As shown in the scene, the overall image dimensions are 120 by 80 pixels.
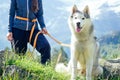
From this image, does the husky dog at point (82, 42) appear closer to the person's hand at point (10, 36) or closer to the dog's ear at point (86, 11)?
the dog's ear at point (86, 11)

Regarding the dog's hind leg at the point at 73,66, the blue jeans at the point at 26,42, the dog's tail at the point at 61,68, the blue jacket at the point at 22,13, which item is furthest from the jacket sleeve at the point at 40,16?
the dog's hind leg at the point at 73,66

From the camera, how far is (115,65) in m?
11.5

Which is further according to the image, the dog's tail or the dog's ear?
the dog's tail

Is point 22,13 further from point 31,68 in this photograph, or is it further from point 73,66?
point 31,68

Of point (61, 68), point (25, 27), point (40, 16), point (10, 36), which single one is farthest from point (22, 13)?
point (61, 68)

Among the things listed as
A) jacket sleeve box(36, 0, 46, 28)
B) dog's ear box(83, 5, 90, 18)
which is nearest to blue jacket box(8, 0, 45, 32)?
jacket sleeve box(36, 0, 46, 28)

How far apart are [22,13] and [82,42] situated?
1706mm

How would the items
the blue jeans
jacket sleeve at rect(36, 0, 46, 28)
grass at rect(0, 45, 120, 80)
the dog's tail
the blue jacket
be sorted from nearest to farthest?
grass at rect(0, 45, 120, 80)
the dog's tail
the blue jeans
the blue jacket
jacket sleeve at rect(36, 0, 46, 28)

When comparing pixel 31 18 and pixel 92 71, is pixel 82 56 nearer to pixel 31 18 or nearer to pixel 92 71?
pixel 92 71

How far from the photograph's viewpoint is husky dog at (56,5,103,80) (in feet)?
34.6

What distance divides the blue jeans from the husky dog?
51 centimetres

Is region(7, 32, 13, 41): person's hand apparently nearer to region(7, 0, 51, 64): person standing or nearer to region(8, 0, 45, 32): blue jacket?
region(7, 0, 51, 64): person standing

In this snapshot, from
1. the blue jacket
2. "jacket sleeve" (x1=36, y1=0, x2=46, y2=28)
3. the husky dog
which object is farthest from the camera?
"jacket sleeve" (x1=36, y1=0, x2=46, y2=28)

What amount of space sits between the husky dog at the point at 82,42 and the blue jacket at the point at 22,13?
1165mm
